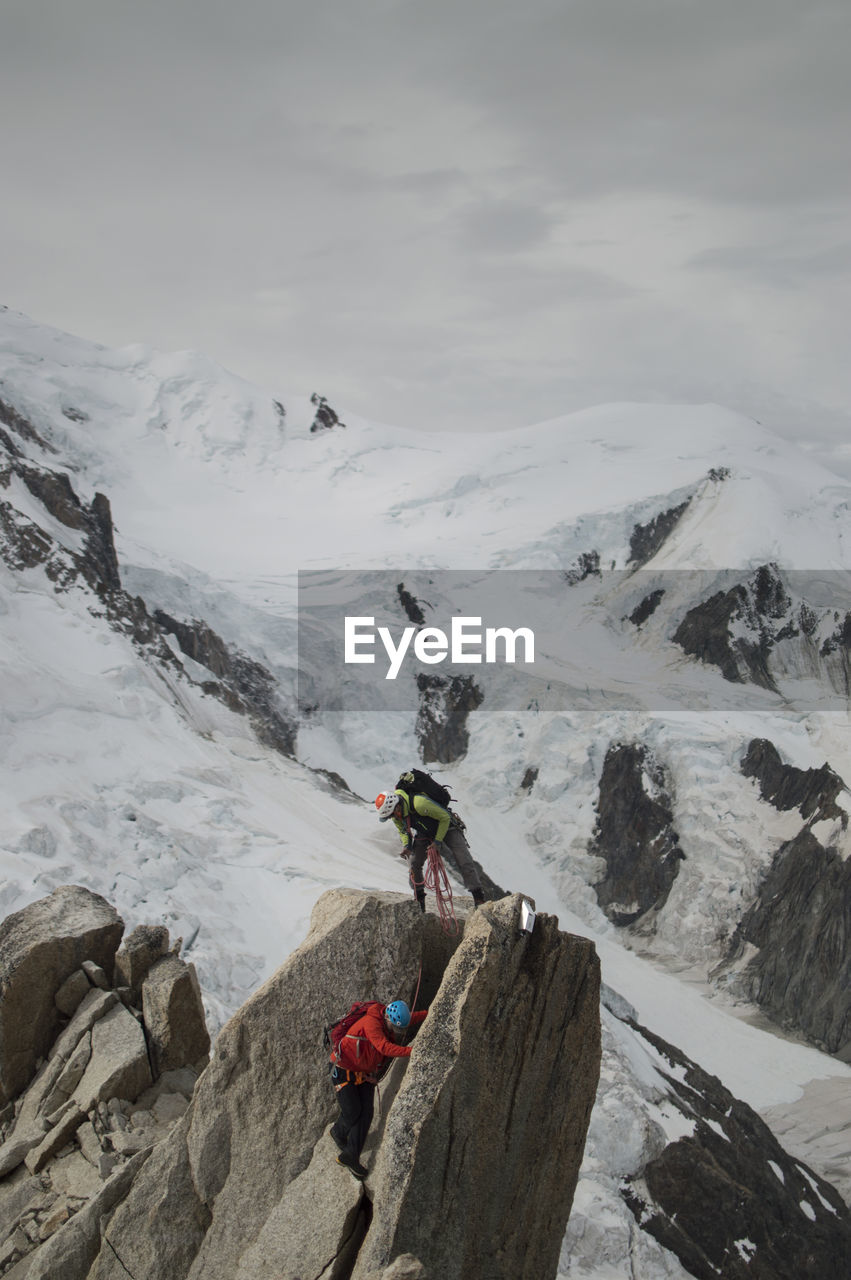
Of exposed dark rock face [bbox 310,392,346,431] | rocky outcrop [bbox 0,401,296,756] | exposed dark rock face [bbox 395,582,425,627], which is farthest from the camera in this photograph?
exposed dark rock face [bbox 310,392,346,431]

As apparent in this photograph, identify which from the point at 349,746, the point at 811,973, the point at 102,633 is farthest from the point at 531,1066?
the point at 349,746

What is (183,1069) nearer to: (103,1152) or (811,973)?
(103,1152)

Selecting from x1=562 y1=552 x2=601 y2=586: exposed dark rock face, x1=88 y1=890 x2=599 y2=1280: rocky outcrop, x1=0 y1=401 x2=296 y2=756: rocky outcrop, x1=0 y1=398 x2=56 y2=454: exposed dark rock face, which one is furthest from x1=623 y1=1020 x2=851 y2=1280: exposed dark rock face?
x1=0 y1=398 x2=56 y2=454: exposed dark rock face

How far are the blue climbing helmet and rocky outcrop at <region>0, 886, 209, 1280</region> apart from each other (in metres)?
4.07

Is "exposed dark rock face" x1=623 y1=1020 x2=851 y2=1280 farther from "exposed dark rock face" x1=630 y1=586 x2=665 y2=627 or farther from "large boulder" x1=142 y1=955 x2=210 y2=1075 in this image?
"exposed dark rock face" x1=630 y1=586 x2=665 y2=627

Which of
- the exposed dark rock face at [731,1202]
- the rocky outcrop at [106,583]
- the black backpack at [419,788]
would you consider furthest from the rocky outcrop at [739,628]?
the black backpack at [419,788]

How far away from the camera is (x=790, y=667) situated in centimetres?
7206

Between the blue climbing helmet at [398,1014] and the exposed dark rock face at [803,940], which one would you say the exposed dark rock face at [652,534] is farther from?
the blue climbing helmet at [398,1014]

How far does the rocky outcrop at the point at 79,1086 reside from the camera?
35.9ft

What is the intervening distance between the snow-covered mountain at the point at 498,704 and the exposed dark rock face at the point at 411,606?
66 centimetres

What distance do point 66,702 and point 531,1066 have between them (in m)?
40.6

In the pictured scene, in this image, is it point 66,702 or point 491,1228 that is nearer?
point 491,1228

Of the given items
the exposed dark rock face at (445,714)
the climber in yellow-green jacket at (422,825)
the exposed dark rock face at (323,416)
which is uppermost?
the exposed dark rock face at (323,416)

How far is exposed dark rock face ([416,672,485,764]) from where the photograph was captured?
67062 mm
